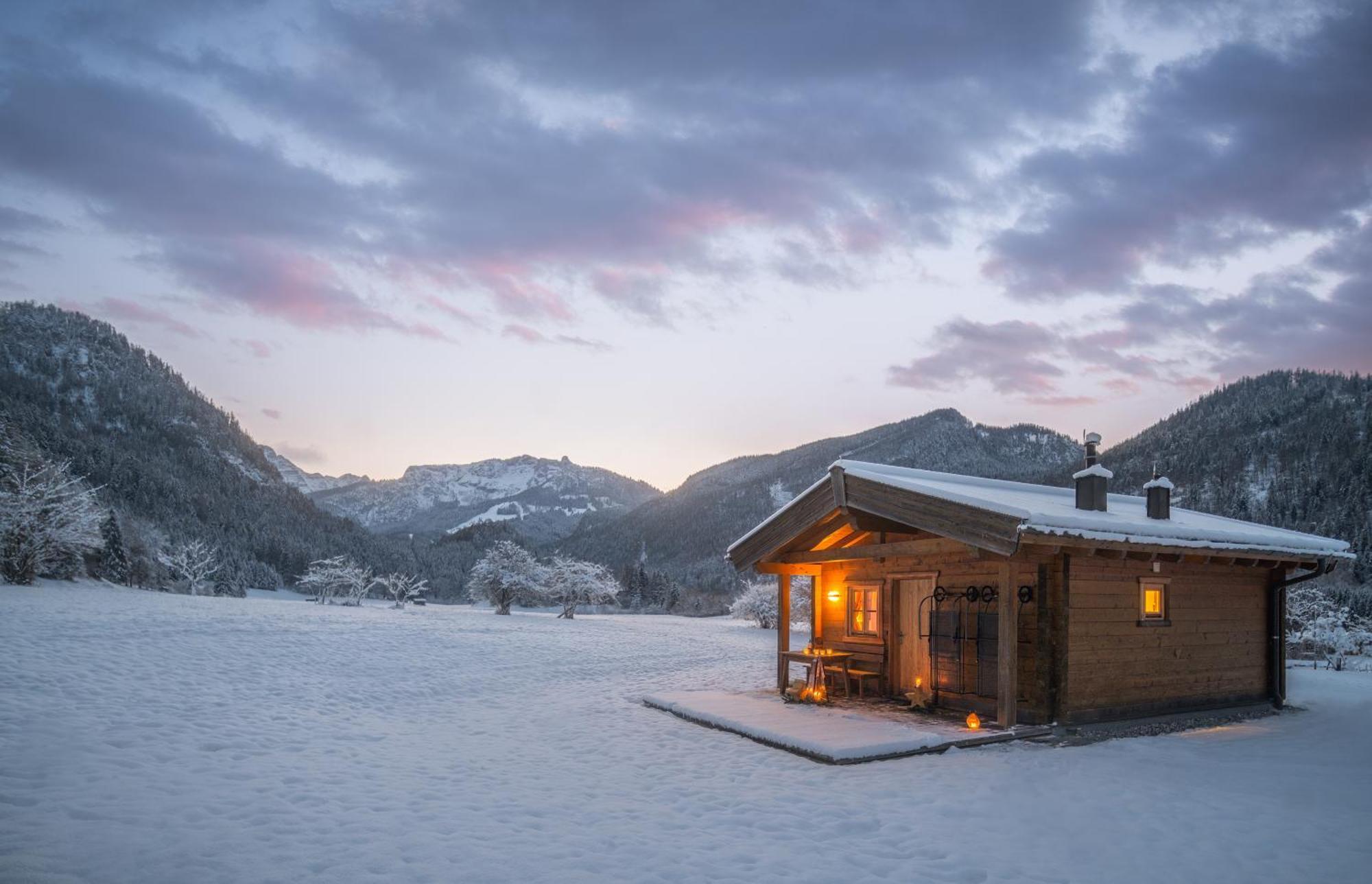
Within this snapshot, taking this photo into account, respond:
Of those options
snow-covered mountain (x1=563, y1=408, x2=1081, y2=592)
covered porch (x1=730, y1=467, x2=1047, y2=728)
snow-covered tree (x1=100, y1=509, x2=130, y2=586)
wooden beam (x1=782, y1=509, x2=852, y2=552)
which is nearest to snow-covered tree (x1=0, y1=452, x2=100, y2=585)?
snow-covered tree (x1=100, y1=509, x2=130, y2=586)

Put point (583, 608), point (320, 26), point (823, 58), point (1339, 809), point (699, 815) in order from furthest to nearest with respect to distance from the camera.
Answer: point (583, 608) → point (823, 58) → point (320, 26) → point (1339, 809) → point (699, 815)

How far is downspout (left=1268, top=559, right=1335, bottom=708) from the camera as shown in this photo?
1419 centimetres

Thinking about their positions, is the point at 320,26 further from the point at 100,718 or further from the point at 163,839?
the point at 163,839

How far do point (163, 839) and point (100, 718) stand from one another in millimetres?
4830

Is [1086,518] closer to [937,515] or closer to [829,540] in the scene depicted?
[937,515]

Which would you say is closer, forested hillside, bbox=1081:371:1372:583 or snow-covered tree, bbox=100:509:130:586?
snow-covered tree, bbox=100:509:130:586

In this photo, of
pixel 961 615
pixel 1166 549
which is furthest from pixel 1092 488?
pixel 961 615

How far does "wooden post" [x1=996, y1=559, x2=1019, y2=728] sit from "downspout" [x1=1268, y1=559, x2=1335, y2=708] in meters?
7.17

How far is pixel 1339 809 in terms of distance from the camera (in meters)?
7.86

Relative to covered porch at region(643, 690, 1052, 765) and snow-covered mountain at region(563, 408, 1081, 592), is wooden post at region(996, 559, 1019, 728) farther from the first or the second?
snow-covered mountain at region(563, 408, 1081, 592)

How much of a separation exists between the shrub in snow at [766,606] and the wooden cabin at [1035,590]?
23.6 metres

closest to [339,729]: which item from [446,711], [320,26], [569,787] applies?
[446,711]

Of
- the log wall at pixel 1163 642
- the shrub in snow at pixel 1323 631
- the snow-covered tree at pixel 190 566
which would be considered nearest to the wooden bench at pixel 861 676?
the log wall at pixel 1163 642

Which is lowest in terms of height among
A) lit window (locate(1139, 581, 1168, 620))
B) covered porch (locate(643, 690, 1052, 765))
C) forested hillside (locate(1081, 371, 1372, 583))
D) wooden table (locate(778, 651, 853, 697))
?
covered porch (locate(643, 690, 1052, 765))
